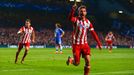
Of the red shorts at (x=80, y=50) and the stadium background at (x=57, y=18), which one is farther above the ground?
Result: the stadium background at (x=57, y=18)

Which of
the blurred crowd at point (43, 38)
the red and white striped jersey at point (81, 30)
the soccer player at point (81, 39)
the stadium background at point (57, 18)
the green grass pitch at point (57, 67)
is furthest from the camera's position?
the stadium background at point (57, 18)

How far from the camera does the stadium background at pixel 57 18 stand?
6431cm

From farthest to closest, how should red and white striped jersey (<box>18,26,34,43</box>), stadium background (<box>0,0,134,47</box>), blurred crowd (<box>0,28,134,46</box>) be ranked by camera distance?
1. stadium background (<box>0,0,134,47</box>)
2. blurred crowd (<box>0,28,134,46</box>)
3. red and white striped jersey (<box>18,26,34,43</box>)

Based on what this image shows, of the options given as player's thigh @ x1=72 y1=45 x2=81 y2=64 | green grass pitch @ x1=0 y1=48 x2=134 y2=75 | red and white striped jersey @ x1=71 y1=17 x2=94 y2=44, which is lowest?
green grass pitch @ x1=0 y1=48 x2=134 y2=75

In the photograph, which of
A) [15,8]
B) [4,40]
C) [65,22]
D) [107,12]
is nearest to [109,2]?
[107,12]

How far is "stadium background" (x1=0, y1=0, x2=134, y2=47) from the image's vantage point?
64.3 metres

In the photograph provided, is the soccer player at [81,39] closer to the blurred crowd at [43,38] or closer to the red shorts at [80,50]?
the red shorts at [80,50]

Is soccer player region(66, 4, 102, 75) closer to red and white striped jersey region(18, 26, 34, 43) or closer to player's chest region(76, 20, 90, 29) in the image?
player's chest region(76, 20, 90, 29)

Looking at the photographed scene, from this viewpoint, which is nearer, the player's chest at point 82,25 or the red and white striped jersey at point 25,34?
the player's chest at point 82,25

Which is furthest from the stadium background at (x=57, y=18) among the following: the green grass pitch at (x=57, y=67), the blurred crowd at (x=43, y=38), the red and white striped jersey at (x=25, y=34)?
the red and white striped jersey at (x=25, y=34)

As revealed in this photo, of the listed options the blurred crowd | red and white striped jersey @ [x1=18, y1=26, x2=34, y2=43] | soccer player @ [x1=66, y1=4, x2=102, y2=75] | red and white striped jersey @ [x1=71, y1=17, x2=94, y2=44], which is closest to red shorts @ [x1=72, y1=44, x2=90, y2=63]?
soccer player @ [x1=66, y1=4, x2=102, y2=75]

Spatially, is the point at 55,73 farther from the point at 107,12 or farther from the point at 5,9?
the point at 107,12

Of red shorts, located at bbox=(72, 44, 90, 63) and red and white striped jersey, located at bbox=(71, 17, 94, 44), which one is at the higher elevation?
red and white striped jersey, located at bbox=(71, 17, 94, 44)

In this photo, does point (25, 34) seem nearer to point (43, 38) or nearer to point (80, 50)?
point (80, 50)
